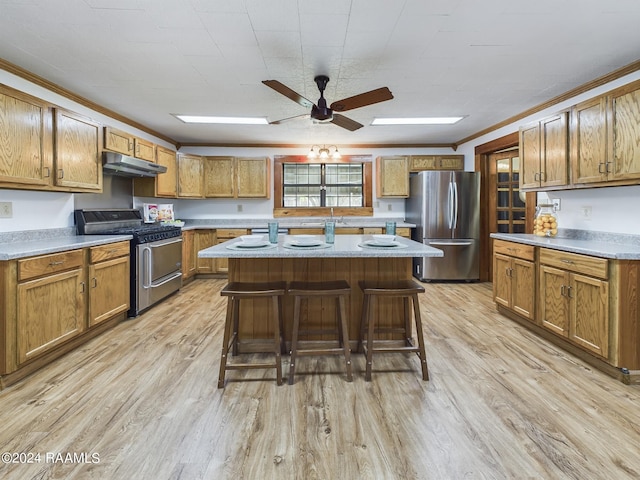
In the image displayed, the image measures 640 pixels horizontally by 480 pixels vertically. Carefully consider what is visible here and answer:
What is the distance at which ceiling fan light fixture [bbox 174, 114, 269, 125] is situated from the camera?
14.4 ft

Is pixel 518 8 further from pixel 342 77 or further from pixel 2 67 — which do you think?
pixel 2 67

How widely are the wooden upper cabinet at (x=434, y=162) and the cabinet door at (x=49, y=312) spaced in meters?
4.98

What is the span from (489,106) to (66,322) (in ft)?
15.3

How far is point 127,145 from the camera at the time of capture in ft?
13.0

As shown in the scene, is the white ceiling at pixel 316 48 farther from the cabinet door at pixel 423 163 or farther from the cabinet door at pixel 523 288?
the cabinet door at pixel 423 163

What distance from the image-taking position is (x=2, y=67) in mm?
2707

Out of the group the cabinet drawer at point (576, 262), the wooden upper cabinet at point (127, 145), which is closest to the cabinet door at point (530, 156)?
the cabinet drawer at point (576, 262)

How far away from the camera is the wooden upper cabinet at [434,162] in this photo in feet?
19.2

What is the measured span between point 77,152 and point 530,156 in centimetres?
442

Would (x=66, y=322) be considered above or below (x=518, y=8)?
below

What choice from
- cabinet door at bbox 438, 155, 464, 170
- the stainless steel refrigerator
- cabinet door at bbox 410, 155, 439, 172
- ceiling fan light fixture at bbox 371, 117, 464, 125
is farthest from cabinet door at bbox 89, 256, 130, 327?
cabinet door at bbox 438, 155, 464, 170

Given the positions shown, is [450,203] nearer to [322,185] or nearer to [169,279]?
[322,185]

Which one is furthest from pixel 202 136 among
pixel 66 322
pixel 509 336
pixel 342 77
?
pixel 509 336

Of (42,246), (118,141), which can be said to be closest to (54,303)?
(42,246)
